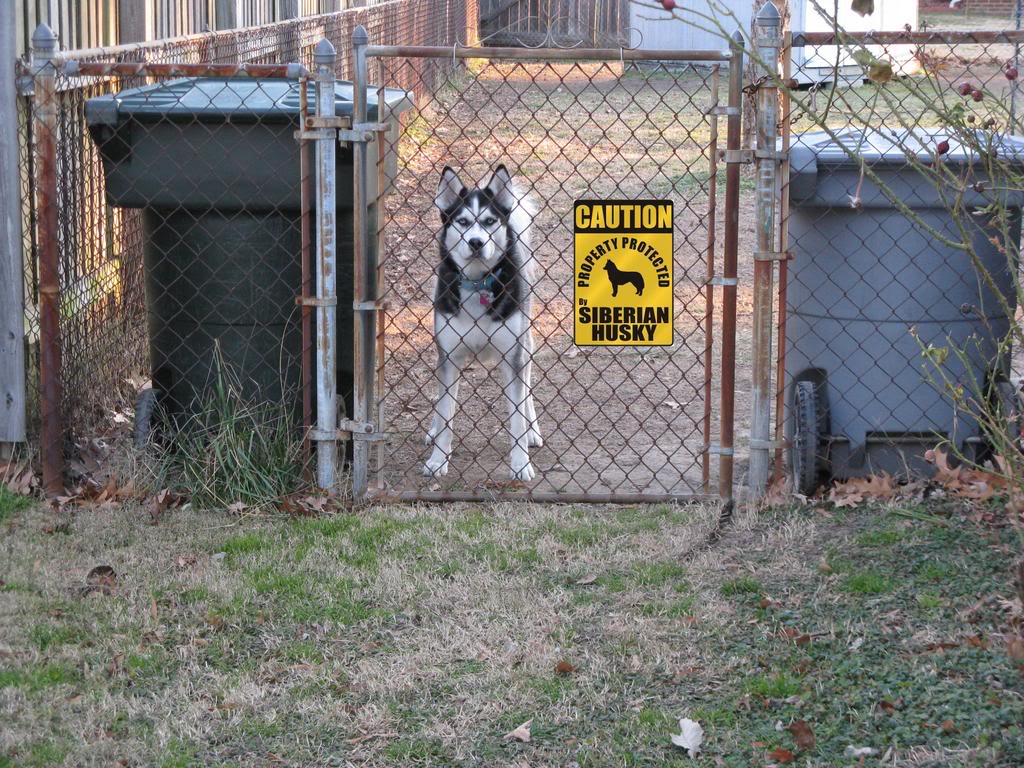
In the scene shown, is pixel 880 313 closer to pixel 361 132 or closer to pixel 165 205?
pixel 361 132

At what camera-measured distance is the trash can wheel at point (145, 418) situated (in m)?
4.88

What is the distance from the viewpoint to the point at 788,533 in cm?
434

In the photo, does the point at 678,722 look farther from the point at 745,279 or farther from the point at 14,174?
the point at 745,279

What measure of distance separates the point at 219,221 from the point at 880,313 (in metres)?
2.58

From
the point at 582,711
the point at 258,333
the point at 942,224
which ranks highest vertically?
the point at 942,224

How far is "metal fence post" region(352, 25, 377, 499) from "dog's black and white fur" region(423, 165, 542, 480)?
1.57 ft

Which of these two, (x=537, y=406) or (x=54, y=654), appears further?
(x=537, y=406)

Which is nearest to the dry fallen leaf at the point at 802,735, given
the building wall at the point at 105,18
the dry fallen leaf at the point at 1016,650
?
the dry fallen leaf at the point at 1016,650

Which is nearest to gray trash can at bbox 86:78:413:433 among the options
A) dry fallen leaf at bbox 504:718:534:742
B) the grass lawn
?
the grass lawn

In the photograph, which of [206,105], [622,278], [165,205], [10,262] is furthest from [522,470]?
[10,262]

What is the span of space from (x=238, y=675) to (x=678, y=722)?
1.22m

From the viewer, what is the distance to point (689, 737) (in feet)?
10.0

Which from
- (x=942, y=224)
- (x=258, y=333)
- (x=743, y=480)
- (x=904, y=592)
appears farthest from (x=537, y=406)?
(x=904, y=592)

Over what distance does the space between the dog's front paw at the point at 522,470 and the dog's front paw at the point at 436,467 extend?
30 centimetres
